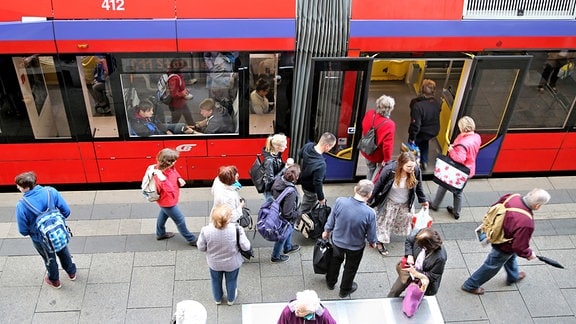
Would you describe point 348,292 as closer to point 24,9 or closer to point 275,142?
point 275,142

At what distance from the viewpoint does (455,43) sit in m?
6.61

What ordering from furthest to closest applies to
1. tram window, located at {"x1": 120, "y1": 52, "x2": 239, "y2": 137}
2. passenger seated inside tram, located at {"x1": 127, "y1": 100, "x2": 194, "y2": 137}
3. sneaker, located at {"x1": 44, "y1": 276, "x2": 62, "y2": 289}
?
passenger seated inside tram, located at {"x1": 127, "y1": 100, "x2": 194, "y2": 137} → tram window, located at {"x1": 120, "y1": 52, "x2": 239, "y2": 137} → sneaker, located at {"x1": 44, "y1": 276, "x2": 62, "y2": 289}

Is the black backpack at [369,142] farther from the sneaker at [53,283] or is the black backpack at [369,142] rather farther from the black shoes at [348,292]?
the sneaker at [53,283]

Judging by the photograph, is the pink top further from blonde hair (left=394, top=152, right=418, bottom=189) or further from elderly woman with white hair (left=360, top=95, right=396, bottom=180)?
blonde hair (left=394, top=152, right=418, bottom=189)

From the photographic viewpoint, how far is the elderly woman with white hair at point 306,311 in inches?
164

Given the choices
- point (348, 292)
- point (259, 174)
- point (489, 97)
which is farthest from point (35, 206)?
point (489, 97)

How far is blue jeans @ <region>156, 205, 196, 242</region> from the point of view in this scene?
19.9 feet

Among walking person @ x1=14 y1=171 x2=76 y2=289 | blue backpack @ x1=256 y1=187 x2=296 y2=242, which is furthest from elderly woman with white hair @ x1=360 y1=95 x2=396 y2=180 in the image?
walking person @ x1=14 y1=171 x2=76 y2=289

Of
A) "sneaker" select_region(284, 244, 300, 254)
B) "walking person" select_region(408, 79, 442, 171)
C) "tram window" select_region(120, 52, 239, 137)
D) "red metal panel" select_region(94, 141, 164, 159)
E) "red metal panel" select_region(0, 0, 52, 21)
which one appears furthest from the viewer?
"walking person" select_region(408, 79, 442, 171)

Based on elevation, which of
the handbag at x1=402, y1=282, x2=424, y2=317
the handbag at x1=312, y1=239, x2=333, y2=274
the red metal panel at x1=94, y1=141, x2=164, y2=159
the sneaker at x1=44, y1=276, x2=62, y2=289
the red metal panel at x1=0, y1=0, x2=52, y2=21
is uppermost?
the red metal panel at x1=0, y1=0, x2=52, y2=21

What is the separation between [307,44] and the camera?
254 inches

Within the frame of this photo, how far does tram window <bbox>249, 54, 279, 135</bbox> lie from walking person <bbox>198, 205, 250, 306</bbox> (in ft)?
6.77

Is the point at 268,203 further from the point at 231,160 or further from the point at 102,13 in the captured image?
the point at 102,13

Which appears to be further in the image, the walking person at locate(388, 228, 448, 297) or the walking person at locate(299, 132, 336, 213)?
the walking person at locate(299, 132, 336, 213)
